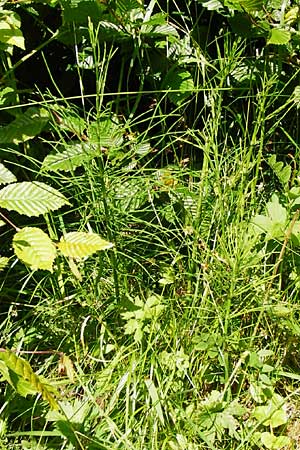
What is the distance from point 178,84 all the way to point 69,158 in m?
0.38

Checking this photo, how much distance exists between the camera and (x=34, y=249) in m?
1.46

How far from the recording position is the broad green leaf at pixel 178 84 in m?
1.87

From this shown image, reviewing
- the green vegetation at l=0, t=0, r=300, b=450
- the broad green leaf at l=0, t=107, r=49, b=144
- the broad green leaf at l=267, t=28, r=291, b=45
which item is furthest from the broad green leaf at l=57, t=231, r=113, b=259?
the broad green leaf at l=267, t=28, r=291, b=45

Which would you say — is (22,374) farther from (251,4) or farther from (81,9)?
(251,4)

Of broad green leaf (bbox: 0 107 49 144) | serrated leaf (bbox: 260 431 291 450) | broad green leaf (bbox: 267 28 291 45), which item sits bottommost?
serrated leaf (bbox: 260 431 291 450)

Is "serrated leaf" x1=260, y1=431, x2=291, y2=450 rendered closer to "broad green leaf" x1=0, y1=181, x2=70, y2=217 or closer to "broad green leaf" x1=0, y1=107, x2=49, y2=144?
"broad green leaf" x1=0, y1=181, x2=70, y2=217

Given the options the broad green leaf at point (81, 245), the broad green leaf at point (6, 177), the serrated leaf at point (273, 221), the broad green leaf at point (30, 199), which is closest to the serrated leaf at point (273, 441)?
the serrated leaf at point (273, 221)

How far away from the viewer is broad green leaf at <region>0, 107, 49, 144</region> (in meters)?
1.72

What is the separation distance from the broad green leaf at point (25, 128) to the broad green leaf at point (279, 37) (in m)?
0.58

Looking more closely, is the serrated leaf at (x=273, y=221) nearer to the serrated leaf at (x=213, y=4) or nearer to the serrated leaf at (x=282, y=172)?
the serrated leaf at (x=282, y=172)

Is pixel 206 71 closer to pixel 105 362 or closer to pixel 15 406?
pixel 105 362

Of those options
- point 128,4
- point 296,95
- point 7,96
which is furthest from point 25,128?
point 296,95

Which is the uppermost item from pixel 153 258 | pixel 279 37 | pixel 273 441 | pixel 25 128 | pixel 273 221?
pixel 279 37

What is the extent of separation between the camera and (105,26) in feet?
5.86
